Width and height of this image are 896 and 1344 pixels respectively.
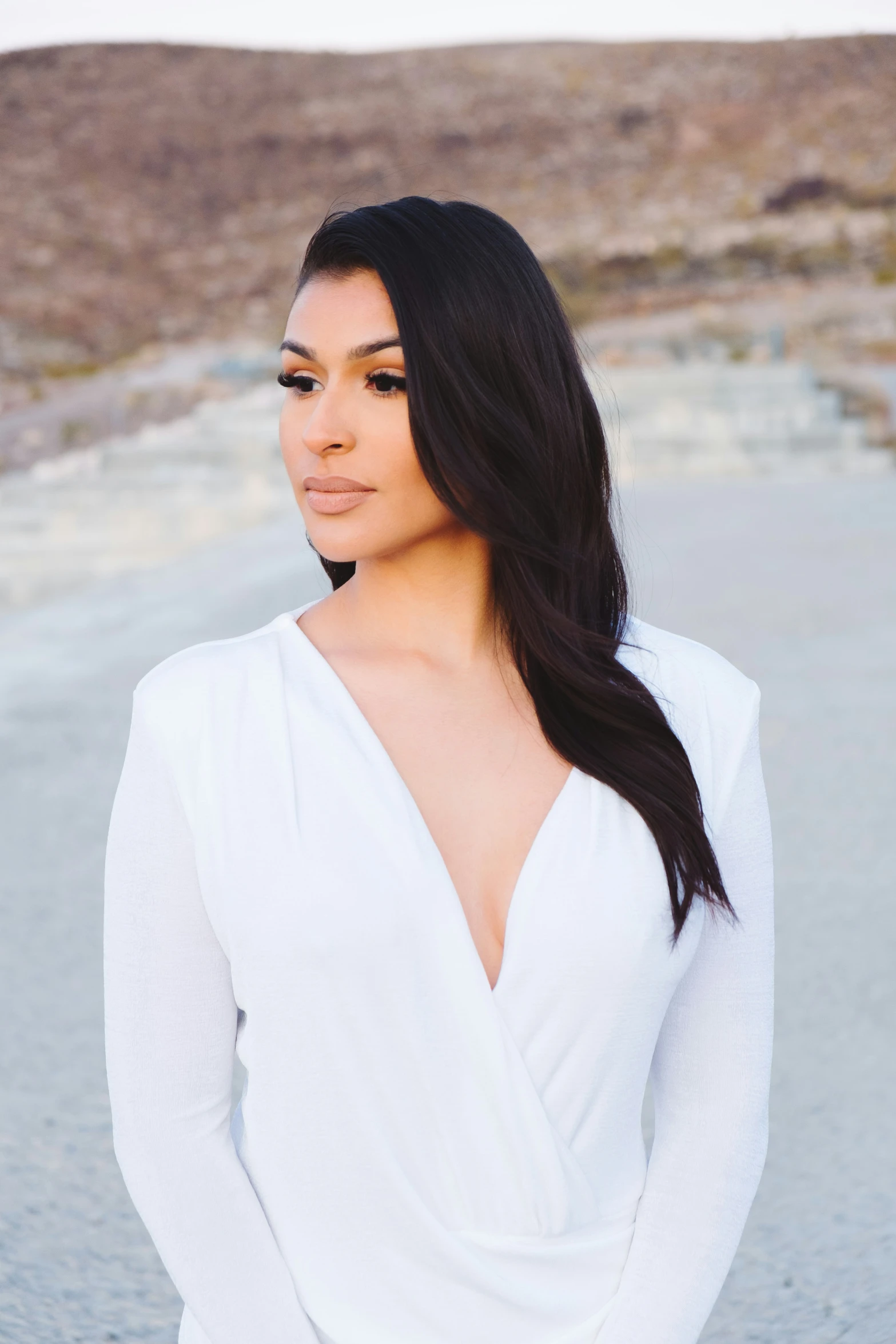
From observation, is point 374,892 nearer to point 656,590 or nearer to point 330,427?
point 330,427

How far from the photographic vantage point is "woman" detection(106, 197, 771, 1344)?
3.63 ft

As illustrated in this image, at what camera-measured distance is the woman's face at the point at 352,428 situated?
117 cm

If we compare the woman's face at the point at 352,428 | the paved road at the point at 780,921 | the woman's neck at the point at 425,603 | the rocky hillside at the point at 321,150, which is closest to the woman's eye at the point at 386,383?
the woman's face at the point at 352,428

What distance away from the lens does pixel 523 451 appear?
1.22 m

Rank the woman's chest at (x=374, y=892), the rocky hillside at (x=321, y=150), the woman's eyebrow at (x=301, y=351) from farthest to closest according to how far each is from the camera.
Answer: the rocky hillside at (x=321, y=150) → the woman's eyebrow at (x=301, y=351) → the woman's chest at (x=374, y=892)

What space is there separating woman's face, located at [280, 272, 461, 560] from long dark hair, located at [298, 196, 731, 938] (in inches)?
0.9

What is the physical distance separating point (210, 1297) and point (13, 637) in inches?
219

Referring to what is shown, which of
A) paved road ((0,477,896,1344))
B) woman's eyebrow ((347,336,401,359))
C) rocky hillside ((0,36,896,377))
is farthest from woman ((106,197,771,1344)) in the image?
rocky hillside ((0,36,896,377))

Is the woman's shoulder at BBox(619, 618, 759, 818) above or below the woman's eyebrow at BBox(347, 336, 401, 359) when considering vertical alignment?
below

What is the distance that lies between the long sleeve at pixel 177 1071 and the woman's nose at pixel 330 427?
261mm

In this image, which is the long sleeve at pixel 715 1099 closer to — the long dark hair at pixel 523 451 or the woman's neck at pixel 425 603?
the long dark hair at pixel 523 451

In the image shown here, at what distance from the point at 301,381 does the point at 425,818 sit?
15.9 inches

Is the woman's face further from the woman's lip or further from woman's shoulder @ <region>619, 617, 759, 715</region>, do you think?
woman's shoulder @ <region>619, 617, 759, 715</region>

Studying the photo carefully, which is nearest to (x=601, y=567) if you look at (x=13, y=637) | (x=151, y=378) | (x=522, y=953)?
(x=522, y=953)
